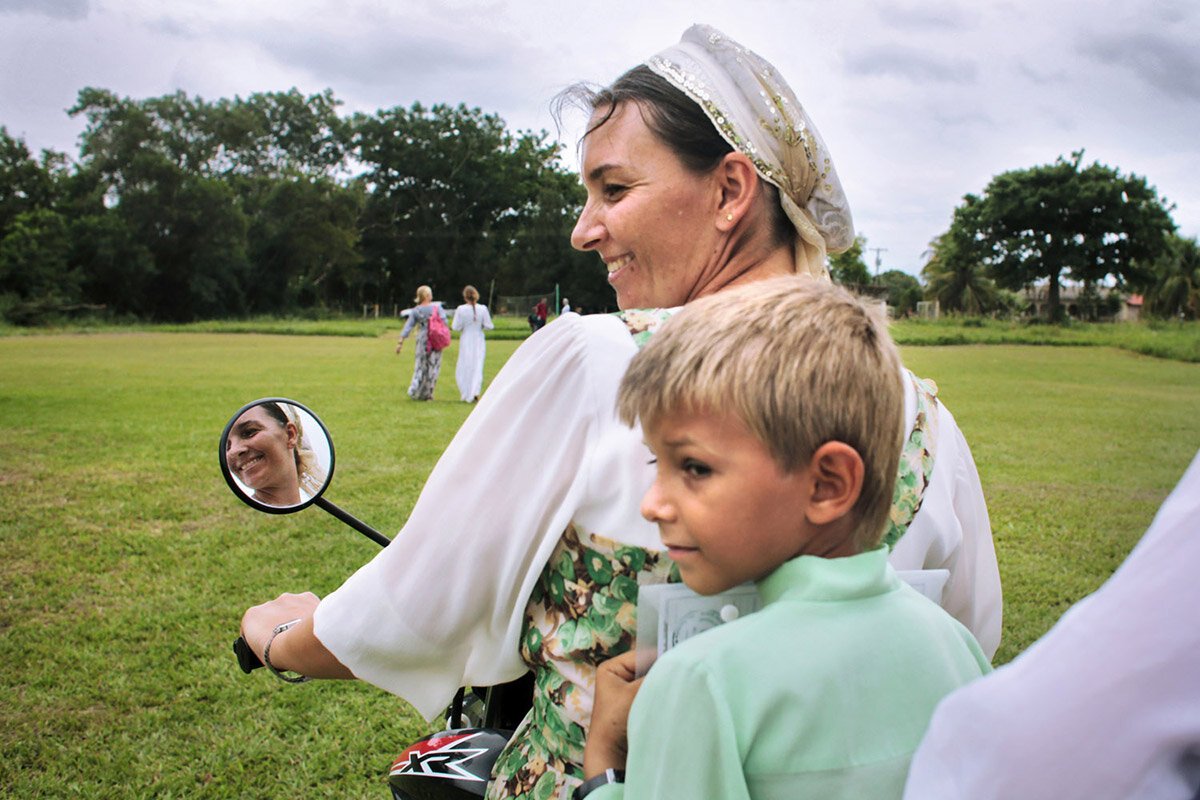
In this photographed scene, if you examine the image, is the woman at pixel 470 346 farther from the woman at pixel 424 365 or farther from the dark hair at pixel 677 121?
Result: the dark hair at pixel 677 121

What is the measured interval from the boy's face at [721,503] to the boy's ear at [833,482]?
0.05 feet

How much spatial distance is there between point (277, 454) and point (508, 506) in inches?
28.5

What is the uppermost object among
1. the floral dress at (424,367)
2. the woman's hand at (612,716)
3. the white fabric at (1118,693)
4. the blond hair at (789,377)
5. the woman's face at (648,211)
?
the woman's face at (648,211)

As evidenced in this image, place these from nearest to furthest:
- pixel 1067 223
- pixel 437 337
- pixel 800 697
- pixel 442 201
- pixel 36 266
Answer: pixel 800 697, pixel 437 337, pixel 1067 223, pixel 36 266, pixel 442 201

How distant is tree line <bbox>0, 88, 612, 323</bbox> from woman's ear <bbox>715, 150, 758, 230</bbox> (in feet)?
133

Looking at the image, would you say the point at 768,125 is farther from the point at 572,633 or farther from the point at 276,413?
the point at 276,413

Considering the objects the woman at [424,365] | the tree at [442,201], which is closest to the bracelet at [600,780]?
the woman at [424,365]

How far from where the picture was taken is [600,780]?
966 millimetres

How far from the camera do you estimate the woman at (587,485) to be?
112cm

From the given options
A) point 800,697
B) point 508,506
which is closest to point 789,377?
point 800,697

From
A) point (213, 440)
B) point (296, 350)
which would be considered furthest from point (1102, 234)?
point (213, 440)

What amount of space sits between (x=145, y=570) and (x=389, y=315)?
2275 inches

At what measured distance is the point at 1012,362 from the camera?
24.8 metres

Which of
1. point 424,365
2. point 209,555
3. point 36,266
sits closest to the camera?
point 209,555
